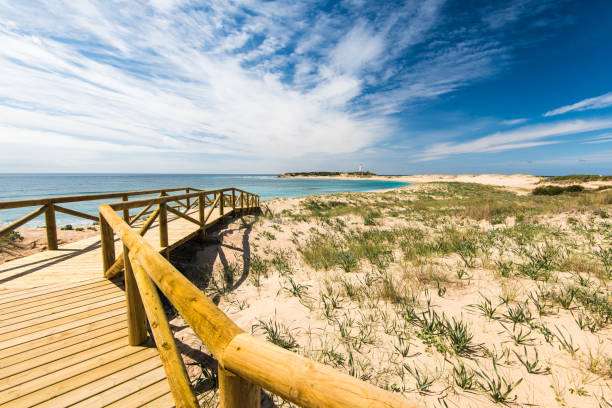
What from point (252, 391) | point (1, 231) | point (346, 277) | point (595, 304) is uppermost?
point (252, 391)

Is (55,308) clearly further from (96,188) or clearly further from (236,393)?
(96,188)

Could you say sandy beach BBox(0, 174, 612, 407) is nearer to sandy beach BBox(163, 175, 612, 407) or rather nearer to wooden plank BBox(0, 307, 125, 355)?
sandy beach BBox(163, 175, 612, 407)

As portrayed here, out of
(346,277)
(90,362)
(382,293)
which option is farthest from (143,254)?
(346,277)

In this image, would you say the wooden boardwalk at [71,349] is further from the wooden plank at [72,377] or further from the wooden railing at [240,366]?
the wooden railing at [240,366]

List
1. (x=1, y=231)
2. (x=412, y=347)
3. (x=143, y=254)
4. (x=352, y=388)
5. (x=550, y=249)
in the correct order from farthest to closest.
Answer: (x=550, y=249)
(x=1, y=231)
(x=412, y=347)
(x=143, y=254)
(x=352, y=388)

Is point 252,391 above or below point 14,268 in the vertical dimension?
above

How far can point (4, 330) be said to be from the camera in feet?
8.80

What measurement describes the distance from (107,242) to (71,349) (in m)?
1.78

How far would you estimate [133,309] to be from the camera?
2564 mm

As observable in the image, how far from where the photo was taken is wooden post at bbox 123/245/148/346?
2.51 meters

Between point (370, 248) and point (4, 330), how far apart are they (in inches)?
266

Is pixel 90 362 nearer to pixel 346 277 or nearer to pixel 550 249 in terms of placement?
pixel 346 277

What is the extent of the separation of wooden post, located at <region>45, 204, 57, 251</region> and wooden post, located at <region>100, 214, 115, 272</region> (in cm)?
237

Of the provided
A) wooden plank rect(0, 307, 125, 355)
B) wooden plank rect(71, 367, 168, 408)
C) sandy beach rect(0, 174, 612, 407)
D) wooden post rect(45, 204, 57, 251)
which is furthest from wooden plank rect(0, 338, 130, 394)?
wooden post rect(45, 204, 57, 251)
